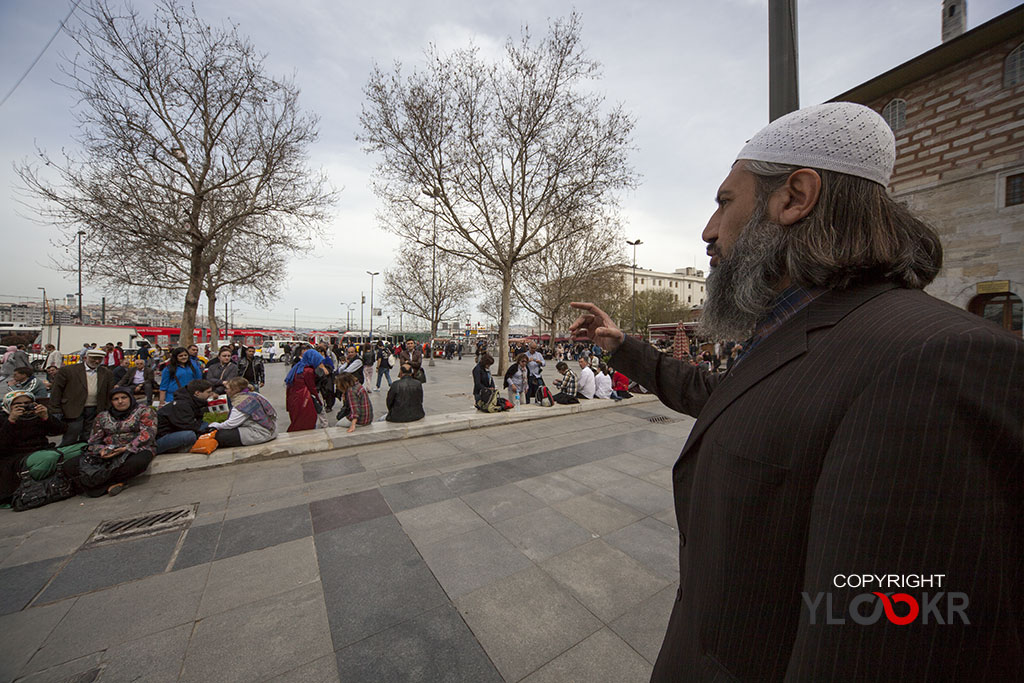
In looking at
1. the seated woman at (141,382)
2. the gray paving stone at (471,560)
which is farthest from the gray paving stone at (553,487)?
the seated woman at (141,382)

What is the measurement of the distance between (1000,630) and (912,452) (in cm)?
31

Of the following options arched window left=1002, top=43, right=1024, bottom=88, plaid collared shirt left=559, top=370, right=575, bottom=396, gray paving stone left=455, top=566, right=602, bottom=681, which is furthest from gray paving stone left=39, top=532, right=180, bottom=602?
arched window left=1002, top=43, right=1024, bottom=88

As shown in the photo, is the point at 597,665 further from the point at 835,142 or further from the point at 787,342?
the point at 835,142

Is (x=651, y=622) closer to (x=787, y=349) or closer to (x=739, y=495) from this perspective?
(x=739, y=495)

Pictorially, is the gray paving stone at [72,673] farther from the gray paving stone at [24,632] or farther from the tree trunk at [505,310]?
the tree trunk at [505,310]

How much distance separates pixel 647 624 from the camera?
2.50 m

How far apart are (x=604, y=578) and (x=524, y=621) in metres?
0.76

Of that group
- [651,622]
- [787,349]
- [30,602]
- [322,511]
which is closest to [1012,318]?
[651,622]

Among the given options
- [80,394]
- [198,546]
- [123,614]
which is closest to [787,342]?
[123,614]

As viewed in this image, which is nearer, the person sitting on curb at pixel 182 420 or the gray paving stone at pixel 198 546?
the gray paving stone at pixel 198 546

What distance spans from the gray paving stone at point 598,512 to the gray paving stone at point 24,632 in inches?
147

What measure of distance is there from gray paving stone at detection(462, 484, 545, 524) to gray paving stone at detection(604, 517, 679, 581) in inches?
36.0

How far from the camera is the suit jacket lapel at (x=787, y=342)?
0.88 metres

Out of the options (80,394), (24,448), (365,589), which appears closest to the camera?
(365,589)
